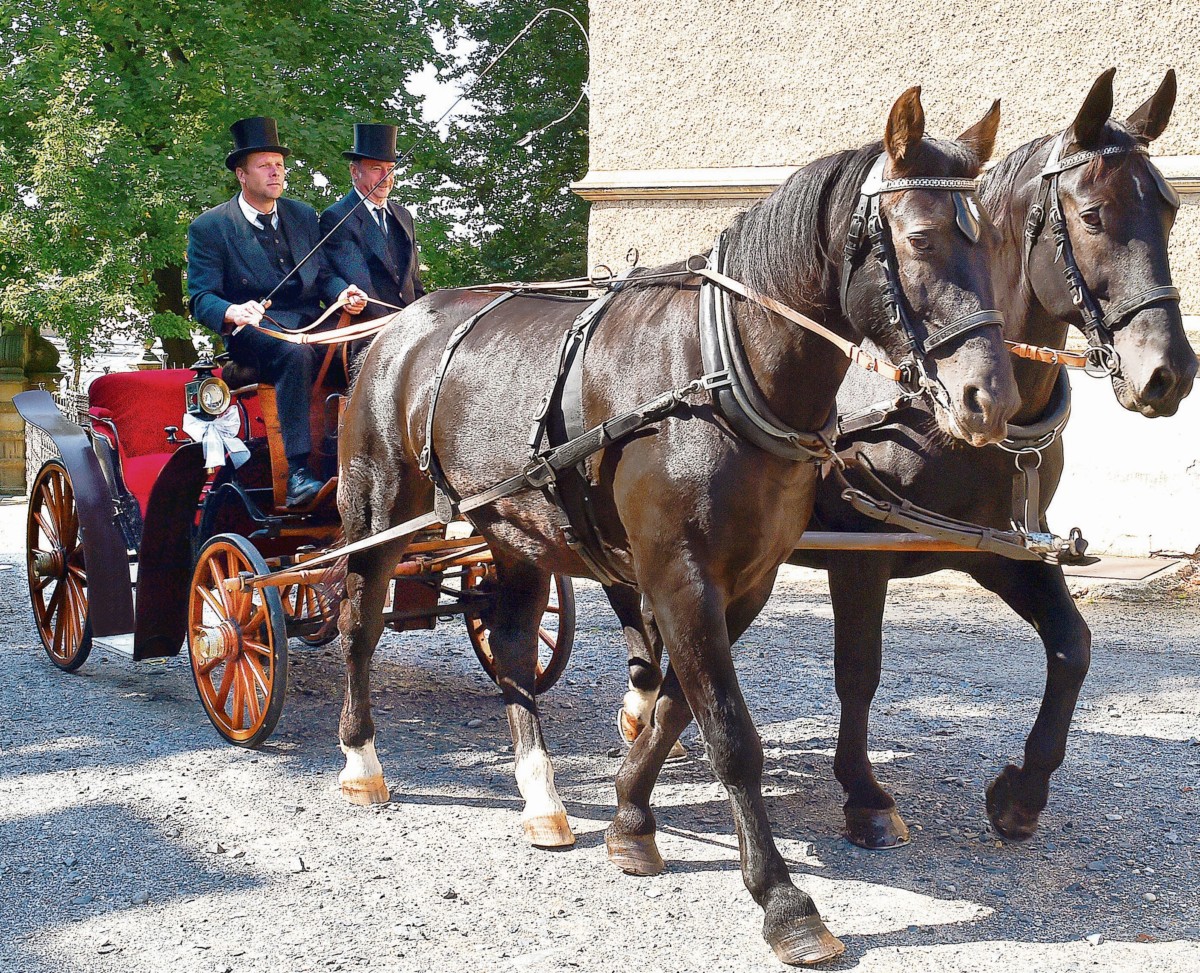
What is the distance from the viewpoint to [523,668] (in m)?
4.45

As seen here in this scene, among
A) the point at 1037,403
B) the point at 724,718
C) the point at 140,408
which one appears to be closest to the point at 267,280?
the point at 140,408

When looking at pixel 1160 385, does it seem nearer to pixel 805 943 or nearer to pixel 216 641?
pixel 805 943

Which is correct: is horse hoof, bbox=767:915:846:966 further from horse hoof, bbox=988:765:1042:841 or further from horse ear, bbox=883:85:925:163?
horse ear, bbox=883:85:925:163

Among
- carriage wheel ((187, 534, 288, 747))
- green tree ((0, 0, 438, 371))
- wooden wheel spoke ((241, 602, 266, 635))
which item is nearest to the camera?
carriage wheel ((187, 534, 288, 747))

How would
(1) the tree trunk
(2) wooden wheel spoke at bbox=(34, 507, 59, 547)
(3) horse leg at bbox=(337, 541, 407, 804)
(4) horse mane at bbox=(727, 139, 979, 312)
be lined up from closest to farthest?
(4) horse mane at bbox=(727, 139, 979, 312), (3) horse leg at bbox=(337, 541, 407, 804), (2) wooden wheel spoke at bbox=(34, 507, 59, 547), (1) the tree trunk

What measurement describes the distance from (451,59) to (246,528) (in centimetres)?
1447

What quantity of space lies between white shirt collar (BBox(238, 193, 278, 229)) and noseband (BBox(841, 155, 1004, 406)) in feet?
10.8

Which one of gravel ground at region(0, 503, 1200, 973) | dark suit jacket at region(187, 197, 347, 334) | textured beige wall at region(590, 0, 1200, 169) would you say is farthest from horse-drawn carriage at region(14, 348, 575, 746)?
textured beige wall at region(590, 0, 1200, 169)

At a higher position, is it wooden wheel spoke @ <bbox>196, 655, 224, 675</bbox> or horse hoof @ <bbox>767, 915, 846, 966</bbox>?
wooden wheel spoke @ <bbox>196, 655, 224, 675</bbox>

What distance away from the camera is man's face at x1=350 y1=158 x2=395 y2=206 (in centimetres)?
565

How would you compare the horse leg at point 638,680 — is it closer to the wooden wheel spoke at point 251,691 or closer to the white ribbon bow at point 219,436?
the wooden wheel spoke at point 251,691

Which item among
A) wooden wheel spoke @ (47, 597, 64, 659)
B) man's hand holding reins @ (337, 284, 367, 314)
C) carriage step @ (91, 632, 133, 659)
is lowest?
wooden wheel spoke @ (47, 597, 64, 659)

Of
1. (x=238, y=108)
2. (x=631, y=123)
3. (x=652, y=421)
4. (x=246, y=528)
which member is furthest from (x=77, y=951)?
(x=238, y=108)

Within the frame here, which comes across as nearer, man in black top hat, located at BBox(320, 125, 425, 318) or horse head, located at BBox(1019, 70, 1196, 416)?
horse head, located at BBox(1019, 70, 1196, 416)
